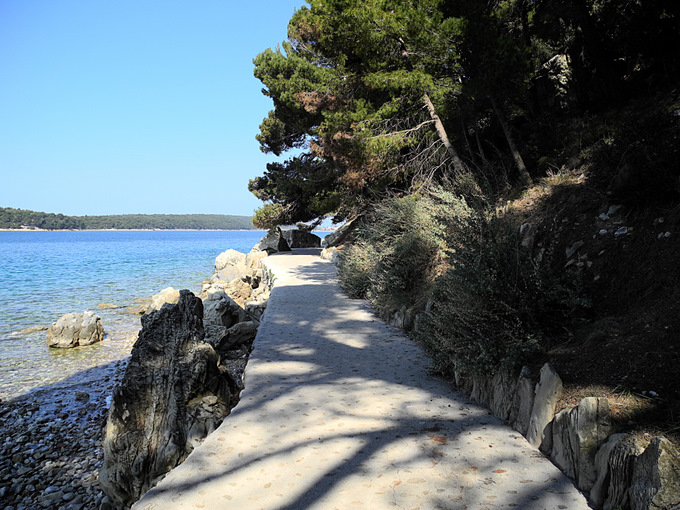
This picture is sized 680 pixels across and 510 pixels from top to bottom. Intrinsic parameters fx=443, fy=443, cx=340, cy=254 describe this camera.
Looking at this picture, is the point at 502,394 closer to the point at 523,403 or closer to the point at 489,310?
the point at 523,403

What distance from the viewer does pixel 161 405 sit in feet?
15.4

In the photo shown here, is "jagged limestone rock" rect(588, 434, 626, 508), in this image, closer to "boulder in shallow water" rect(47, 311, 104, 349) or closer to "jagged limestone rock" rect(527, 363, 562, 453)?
"jagged limestone rock" rect(527, 363, 562, 453)

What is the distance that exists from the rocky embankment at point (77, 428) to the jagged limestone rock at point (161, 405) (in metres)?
0.02

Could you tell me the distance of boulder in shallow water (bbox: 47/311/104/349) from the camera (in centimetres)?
1098

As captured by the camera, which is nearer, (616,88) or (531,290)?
(531,290)

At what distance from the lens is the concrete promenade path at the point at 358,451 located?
2514 millimetres

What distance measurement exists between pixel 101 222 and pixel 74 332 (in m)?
154

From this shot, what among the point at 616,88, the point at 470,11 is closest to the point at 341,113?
the point at 470,11

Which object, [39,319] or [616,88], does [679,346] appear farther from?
[39,319]

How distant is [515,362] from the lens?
3570 mm

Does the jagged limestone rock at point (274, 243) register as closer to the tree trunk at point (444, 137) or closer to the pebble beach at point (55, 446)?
the tree trunk at point (444, 137)

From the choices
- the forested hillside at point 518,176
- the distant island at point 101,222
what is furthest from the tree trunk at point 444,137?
the distant island at point 101,222

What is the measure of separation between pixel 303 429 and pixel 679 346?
106 inches

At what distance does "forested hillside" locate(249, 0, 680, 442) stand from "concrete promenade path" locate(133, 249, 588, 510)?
559mm
